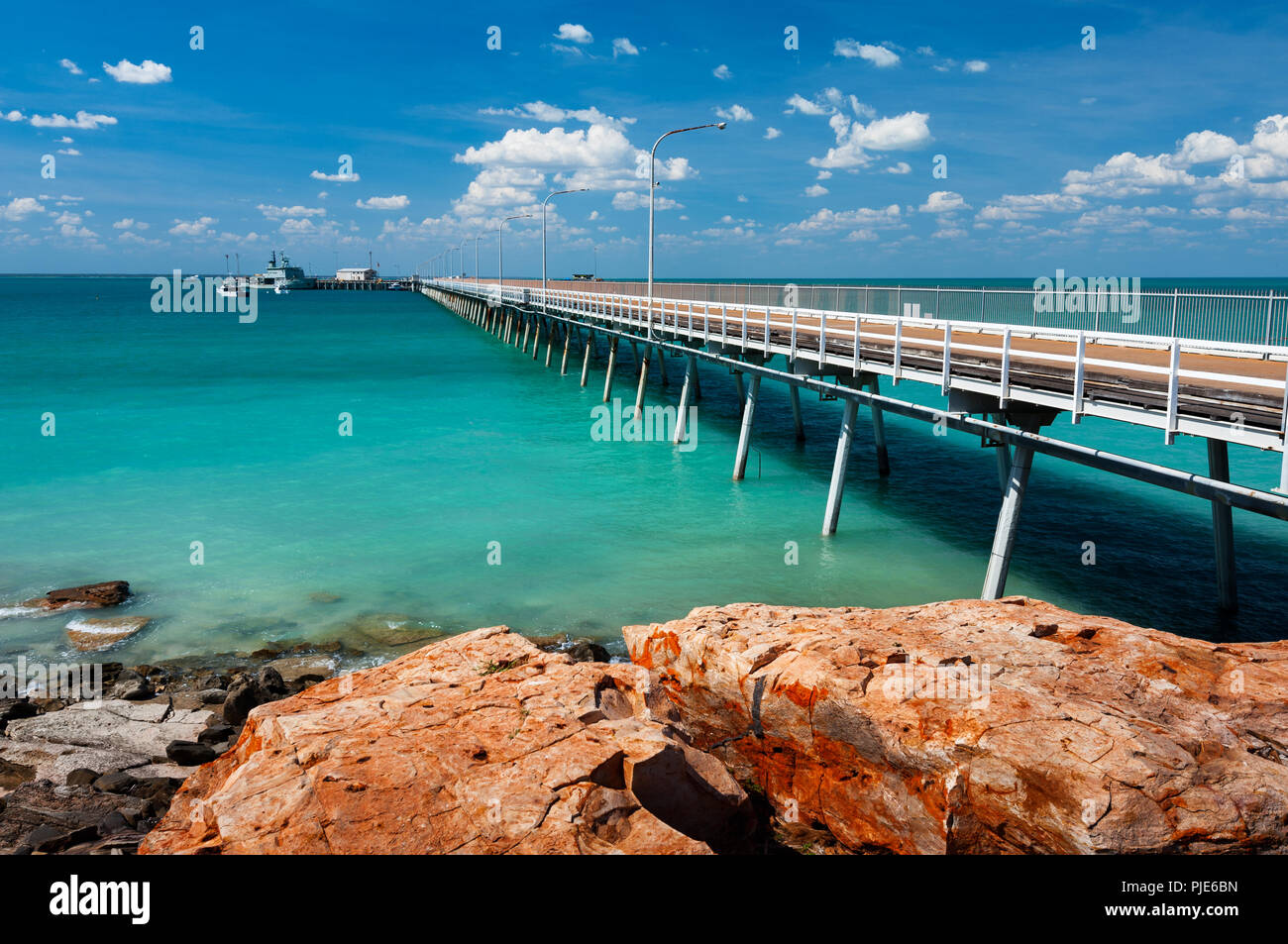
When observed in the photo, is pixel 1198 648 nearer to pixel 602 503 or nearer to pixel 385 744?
pixel 385 744

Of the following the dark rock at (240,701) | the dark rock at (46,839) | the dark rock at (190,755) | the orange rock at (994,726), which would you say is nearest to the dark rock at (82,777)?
the dark rock at (190,755)

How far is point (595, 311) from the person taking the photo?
124ft

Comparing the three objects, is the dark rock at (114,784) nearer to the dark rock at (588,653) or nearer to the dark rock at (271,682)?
the dark rock at (271,682)

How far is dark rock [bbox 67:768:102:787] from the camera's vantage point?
Answer: 29.3 feet

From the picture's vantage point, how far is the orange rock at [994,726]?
18.1 feet

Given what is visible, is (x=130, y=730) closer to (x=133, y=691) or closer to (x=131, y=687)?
(x=133, y=691)

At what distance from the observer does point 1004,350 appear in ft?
40.0

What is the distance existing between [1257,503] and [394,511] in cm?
1737

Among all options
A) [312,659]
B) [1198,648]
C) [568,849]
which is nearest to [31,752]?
[312,659]

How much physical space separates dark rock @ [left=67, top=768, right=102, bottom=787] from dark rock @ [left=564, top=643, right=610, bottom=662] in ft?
18.1

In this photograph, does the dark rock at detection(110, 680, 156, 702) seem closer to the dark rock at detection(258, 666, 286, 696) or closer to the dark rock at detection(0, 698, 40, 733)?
the dark rock at detection(0, 698, 40, 733)

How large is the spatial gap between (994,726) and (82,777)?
861cm

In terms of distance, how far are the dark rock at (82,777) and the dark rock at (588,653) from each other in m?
5.51

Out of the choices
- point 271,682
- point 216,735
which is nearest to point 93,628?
point 271,682
